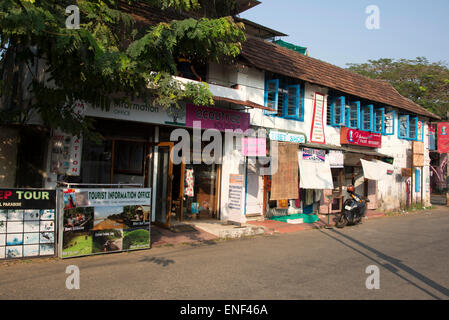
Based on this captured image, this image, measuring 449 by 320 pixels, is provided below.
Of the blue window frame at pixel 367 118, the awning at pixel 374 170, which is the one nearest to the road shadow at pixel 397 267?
the awning at pixel 374 170

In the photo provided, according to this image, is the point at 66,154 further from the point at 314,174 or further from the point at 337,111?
the point at 337,111

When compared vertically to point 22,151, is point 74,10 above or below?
above

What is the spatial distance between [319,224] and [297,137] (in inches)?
139

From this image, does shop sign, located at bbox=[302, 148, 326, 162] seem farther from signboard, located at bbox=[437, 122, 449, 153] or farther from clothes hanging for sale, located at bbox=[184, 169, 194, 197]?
signboard, located at bbox=[437, 122, 449, 153]

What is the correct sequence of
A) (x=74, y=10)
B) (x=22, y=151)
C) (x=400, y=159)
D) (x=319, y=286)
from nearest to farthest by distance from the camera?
1. (x=319, y=286)
2. (x=74, y=10)
3. (x=22, y=151)
4. (x=400, y=159)

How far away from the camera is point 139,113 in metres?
10.3

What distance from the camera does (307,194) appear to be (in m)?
15.7

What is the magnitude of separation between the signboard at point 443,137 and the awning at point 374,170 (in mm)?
8534

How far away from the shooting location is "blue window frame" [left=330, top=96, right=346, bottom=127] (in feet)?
54.7

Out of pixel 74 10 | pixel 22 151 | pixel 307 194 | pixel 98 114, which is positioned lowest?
pixel 307 194

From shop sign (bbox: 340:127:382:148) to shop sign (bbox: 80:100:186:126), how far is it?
8.71 meters
